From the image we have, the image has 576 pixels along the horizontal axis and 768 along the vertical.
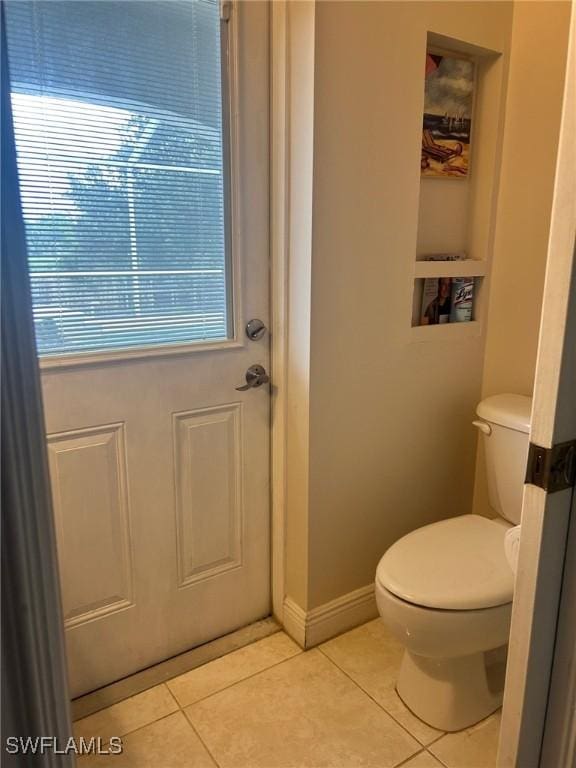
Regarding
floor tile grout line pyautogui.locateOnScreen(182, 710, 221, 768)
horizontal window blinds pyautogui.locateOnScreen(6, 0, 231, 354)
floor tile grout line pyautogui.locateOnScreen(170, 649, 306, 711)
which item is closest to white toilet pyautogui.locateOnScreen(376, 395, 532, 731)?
floor tile grout line pyautogui.locateOnScreen(170, 649, 306, 711)

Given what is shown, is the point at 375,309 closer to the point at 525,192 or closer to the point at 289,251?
the point at 289,251

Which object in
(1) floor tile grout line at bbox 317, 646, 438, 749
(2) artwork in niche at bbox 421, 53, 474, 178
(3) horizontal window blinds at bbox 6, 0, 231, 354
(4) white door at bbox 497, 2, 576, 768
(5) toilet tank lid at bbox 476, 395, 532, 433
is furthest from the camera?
(2) artwork in niche at bbox 421, 53, 474, 178

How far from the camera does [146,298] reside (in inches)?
60.9

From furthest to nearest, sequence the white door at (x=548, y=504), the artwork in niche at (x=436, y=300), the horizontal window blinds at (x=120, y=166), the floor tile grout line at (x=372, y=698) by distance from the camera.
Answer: the artwork in niche at (x=436, y=300) → the floor tile grout line at (x=372, y=698) → the horizontal window blinds at (x=120, y=166) → the white door at (x=548, y=504)

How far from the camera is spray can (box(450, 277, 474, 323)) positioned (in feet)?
6.51

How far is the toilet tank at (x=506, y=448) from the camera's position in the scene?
1.70 meters

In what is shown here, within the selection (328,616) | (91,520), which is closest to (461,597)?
(328,616)

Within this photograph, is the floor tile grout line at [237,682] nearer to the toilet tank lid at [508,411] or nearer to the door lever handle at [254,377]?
the door lever handle at [254,377]

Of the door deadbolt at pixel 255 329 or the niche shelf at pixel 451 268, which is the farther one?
the niche shelf at pixel 451 268

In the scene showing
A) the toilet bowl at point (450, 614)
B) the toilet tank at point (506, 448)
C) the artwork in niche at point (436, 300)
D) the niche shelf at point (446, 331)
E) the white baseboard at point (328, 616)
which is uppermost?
the artwork in niche at point (436, 300)

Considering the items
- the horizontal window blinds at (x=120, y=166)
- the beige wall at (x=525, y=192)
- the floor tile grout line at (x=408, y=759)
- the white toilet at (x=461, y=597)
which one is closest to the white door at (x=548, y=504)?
the white toilet at (x=461, y=597)

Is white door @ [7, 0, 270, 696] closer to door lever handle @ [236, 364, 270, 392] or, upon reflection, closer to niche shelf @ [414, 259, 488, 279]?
door lever handle @ [236, 364, 270, 392]

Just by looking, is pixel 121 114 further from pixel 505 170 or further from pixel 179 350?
pixel 505 170

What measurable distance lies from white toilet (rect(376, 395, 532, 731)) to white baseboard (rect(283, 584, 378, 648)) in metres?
0.32
